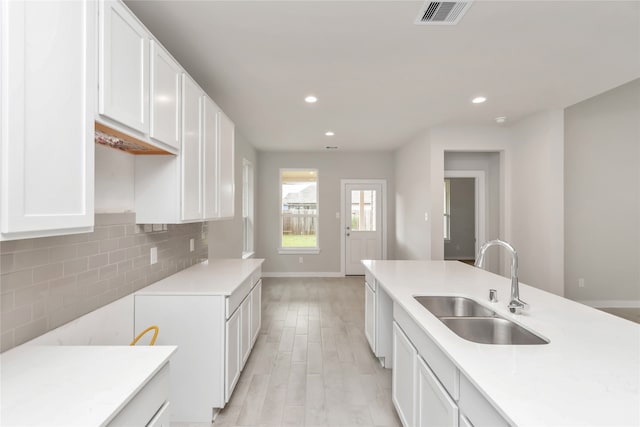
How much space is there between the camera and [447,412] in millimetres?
1183

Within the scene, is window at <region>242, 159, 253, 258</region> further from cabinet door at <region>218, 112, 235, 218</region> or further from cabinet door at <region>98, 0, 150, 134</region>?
cabinet door at <region>98, 0, 150, 134</region>

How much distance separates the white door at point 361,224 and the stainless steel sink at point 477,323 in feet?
14.6

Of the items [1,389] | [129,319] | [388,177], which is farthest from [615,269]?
[1,389]

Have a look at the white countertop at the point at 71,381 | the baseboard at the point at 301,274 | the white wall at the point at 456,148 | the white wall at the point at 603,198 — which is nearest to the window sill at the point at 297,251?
the baseboard at the point at 301,274

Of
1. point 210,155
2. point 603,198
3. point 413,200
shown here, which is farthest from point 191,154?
point 603,198

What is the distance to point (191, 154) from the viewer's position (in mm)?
2195

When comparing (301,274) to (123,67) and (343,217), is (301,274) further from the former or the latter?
(123,67)

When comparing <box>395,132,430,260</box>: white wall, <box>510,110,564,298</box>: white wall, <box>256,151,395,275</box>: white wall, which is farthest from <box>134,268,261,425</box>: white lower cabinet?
<box>256,151,395,275</box>: white wall

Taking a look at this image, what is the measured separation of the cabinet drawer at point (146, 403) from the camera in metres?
0.96

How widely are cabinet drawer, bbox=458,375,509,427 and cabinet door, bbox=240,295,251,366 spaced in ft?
5.71

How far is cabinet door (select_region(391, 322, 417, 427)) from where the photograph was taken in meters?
1.60

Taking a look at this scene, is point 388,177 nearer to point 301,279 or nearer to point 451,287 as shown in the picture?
point 301,279

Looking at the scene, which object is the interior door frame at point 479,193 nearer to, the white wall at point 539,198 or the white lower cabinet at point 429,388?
the white wall at point 539,198

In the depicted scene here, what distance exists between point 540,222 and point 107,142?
459 centimetres
